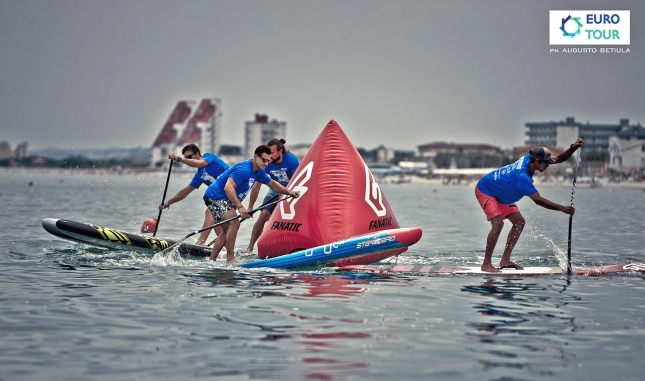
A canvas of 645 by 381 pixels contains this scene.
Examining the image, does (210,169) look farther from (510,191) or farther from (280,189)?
(510,191)

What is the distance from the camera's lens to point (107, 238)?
43.6 ft

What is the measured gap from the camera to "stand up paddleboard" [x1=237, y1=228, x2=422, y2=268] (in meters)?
11.6

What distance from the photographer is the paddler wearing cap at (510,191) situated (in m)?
11.1

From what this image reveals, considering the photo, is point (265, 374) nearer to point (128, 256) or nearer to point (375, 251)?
point (375, 251)

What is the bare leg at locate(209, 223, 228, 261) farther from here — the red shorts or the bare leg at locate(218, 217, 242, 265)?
the red shorts

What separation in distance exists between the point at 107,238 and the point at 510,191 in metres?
6.39

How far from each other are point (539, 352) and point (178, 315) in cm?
344

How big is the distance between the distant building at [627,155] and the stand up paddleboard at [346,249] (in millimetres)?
152980

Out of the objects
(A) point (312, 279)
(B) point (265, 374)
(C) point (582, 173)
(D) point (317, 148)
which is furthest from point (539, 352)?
(C) point (582, 173)

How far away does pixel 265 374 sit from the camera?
595 cm

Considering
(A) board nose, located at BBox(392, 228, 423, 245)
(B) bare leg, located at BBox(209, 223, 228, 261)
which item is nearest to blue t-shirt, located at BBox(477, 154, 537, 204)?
(A) board nose, located at BBox(392, 228, 423, 245)

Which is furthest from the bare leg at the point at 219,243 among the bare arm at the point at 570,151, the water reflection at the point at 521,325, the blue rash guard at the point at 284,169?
the bare arm at the point at 570,151

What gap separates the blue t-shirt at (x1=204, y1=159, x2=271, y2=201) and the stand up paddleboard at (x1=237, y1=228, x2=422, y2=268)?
4.07 ft

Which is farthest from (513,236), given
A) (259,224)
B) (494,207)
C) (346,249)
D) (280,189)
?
(259,224)
